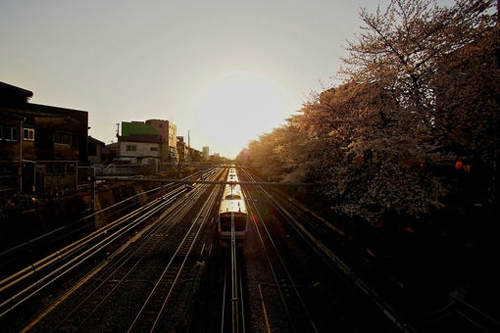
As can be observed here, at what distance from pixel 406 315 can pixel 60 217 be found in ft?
55.4

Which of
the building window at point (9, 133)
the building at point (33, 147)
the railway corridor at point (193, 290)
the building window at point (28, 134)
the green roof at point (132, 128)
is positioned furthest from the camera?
the green roof at point (132, 128)

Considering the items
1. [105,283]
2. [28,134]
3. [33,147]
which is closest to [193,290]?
[105,283]

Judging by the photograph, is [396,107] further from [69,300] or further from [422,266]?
[69,300]

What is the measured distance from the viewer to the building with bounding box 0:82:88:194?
14922 mm

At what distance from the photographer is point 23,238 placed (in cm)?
1116

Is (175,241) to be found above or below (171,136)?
below

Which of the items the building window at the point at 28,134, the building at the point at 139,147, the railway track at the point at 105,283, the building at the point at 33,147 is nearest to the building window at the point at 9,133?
the building at the point at 33,147

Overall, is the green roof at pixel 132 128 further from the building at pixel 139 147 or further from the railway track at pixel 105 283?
the railway track at pixel 105 283

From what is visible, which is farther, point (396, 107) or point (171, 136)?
point (171, 136)

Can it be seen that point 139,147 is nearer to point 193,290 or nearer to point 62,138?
point 62,138

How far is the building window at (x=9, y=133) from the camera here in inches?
581

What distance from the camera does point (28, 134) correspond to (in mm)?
17031

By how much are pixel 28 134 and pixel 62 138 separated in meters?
2.76

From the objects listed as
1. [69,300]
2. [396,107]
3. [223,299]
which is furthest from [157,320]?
[396,107]
